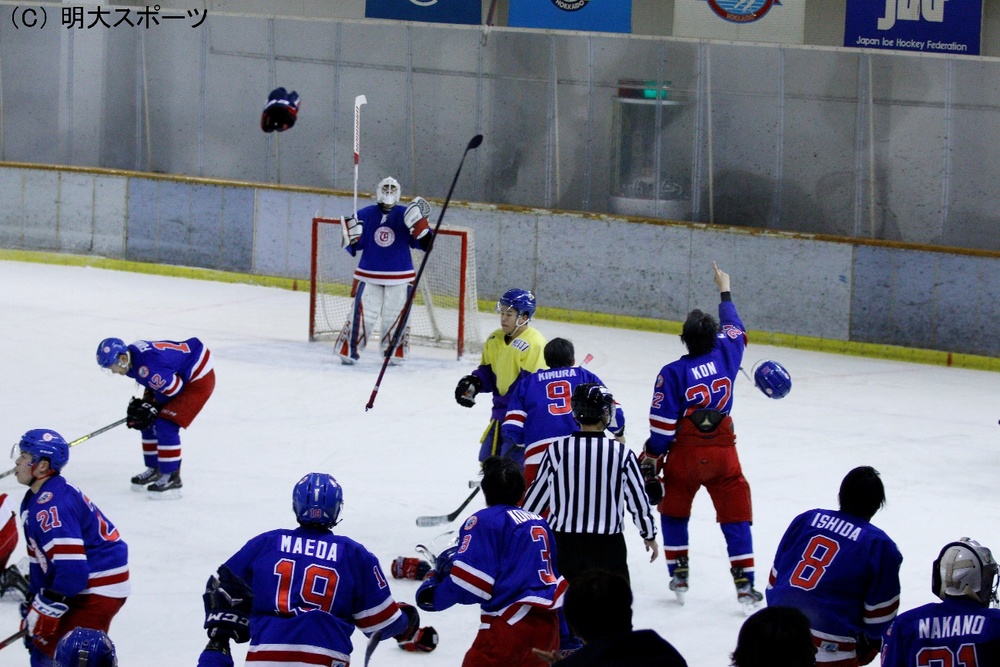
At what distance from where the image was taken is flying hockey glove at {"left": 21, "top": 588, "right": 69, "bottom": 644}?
4.01 meters

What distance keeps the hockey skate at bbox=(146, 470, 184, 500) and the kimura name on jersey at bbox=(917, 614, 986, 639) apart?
13.9ft

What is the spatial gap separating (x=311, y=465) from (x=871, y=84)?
648 centimetres

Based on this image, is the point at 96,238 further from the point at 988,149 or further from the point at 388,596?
the point at 388,596

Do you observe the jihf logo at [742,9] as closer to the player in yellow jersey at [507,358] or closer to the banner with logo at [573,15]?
the banner with logo at [573,15]

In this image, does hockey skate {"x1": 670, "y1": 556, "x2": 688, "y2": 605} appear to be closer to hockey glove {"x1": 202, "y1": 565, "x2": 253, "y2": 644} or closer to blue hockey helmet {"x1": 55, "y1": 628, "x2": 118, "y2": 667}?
hockey glove {"x1": 202, "y1": 565, "x2": 253, "y2": 644}

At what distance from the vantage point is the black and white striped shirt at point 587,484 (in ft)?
14.9

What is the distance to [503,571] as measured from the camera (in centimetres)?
383

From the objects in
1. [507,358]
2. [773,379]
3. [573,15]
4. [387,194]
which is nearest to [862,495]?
[773,379]

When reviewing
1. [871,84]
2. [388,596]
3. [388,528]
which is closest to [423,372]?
[388,528]

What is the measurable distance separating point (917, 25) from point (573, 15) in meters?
3.11

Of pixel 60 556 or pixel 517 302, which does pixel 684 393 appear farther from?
pixel 60 556

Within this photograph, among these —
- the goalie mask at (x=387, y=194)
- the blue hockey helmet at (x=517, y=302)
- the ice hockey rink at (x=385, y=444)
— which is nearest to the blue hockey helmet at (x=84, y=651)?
the ice hockey rink at (x=385, y=444)

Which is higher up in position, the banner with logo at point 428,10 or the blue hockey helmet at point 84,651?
the banner with logo at point 428,10

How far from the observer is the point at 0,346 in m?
10.1
